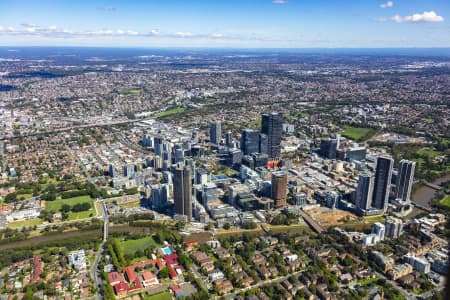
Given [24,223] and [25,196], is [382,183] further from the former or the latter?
[25,196]

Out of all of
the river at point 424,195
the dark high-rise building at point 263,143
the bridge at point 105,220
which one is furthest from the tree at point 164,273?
the river at point 424,195

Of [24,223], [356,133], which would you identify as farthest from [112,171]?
[356,133]

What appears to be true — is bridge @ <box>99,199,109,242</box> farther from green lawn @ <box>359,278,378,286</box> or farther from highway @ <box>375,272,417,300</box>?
highway @ <box>375,272,417,300</box>

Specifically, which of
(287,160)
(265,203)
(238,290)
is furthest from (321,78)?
(238,290)

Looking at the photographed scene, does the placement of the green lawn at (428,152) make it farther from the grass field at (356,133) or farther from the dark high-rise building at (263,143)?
the dark high-rise building at (263,143)

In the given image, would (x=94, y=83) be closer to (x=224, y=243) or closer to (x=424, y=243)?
(x=224, y=243)
